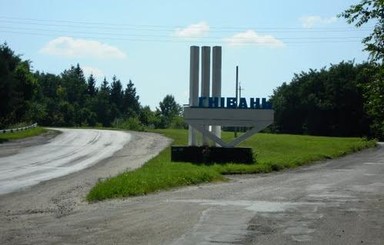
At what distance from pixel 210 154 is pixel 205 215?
17.5 meters

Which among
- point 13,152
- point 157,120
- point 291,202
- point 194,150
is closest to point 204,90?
point 194,150

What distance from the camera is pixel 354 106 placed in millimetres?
82875

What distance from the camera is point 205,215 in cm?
1208

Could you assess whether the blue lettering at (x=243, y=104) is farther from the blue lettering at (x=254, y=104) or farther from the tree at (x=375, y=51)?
the tree at (x=375, y=51)

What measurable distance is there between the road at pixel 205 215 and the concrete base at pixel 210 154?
26.8 ft

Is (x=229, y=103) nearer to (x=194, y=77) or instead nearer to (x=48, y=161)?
(x=194, y=77)

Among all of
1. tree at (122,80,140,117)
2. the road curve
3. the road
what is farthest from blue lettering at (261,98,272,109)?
tree at (122,80,140,117)

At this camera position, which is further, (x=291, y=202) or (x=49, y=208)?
(x=291, y=202)

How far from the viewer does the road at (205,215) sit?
9648mm

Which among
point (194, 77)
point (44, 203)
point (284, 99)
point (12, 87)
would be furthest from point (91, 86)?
point (44, 203)

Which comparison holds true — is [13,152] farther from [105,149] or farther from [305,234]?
[305,234]

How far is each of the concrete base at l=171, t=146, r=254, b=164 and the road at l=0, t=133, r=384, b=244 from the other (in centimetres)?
816

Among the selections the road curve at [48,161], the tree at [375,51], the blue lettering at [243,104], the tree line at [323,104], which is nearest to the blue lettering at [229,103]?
the blue lettering at [243,104]

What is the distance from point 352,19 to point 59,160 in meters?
21.7
